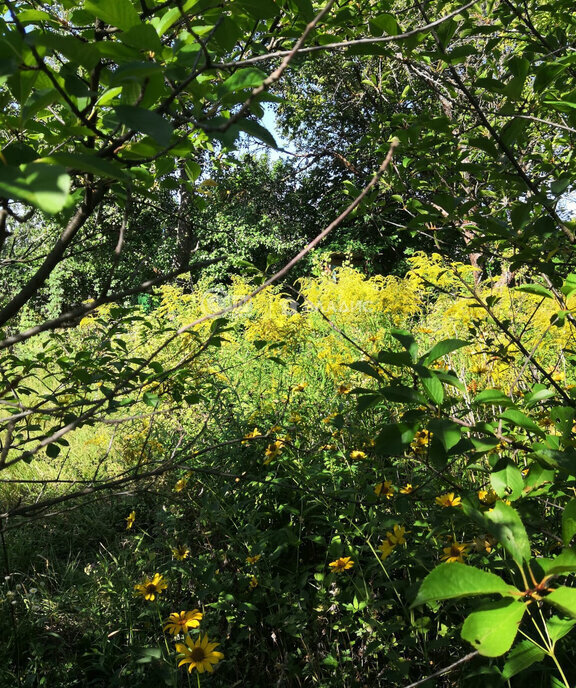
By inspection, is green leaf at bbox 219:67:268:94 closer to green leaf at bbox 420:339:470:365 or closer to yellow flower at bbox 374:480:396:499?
green leaf at bbox 420:339:470:365

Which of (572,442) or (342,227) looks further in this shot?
(342,227)

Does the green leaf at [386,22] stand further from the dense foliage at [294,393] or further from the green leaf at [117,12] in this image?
the green leaf at [117,12]

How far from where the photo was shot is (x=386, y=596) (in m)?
1.83

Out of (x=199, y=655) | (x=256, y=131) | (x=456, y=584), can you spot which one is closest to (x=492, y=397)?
(x=456, y=584)

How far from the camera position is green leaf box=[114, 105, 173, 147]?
1.47ft

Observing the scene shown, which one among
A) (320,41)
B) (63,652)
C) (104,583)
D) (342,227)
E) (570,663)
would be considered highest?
(342,227)

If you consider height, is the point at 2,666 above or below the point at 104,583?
below

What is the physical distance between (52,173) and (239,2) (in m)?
0.37

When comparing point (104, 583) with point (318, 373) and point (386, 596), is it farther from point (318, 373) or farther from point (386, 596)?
point (318, 373)

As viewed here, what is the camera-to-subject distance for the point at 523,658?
0.74 metres

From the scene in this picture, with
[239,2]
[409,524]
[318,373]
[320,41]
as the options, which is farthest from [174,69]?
[318,373]

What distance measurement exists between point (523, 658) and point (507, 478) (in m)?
0.26

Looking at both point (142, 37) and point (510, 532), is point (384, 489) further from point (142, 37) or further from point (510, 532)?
point (142, 37)

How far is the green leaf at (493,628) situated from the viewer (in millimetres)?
512
